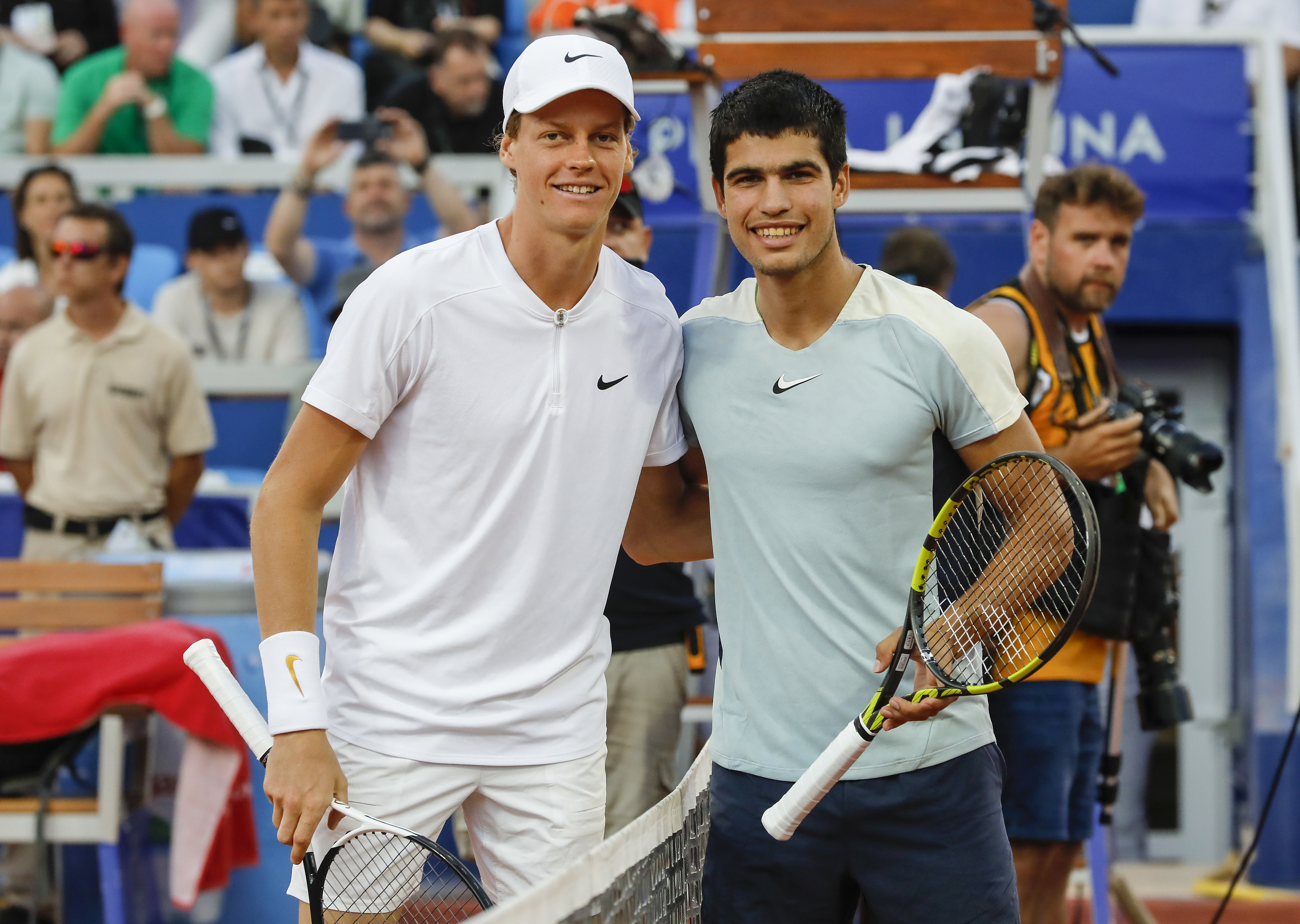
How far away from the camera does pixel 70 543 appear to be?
18.5 feet

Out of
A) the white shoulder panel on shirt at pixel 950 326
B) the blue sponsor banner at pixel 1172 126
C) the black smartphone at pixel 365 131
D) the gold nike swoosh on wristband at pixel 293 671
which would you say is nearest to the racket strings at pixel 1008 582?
the white shoulder panel on shirt at pixel 950 326

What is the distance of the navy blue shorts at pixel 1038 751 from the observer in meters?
3.42

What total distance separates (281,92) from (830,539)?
22.7 feet

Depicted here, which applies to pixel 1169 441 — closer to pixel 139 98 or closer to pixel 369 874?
pixel 369 874

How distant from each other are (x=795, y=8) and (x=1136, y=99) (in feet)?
8.40

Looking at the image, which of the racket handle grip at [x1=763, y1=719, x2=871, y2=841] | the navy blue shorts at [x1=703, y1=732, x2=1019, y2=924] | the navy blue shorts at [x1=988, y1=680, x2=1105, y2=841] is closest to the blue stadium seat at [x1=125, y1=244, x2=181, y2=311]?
the navy blue shorts at [x1=988, y1=680, x2=1105, y2=841]

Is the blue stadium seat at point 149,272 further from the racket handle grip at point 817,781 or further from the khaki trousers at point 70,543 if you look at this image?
the racket handle grip at point 817,781

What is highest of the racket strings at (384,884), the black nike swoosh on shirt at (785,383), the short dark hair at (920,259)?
the short dark hair at (920,259)

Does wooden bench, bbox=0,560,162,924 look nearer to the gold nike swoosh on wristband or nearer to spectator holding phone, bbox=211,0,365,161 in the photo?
the gold nike swoosh on wristband

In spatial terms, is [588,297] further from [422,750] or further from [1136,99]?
[1136,99]

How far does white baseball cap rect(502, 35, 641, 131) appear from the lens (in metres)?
2.37

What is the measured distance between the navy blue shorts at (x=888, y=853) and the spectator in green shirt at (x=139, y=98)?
683 cm

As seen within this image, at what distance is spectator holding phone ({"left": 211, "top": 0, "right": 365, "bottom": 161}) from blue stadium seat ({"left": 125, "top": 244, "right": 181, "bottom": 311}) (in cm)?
89

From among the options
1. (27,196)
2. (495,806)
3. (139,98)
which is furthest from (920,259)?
(139,98)
